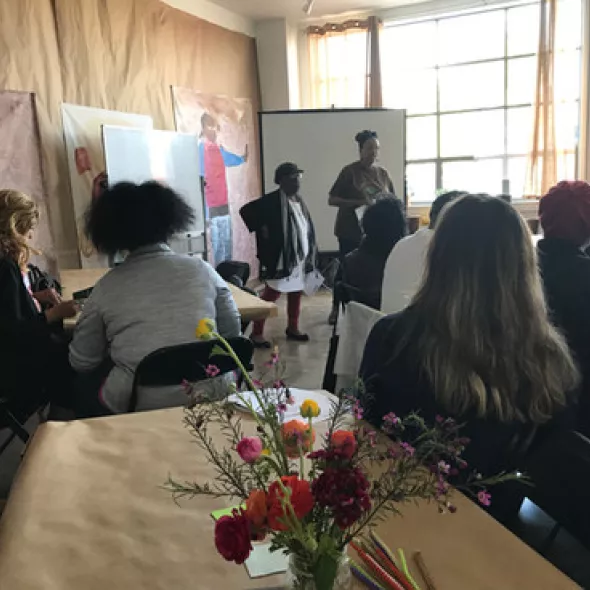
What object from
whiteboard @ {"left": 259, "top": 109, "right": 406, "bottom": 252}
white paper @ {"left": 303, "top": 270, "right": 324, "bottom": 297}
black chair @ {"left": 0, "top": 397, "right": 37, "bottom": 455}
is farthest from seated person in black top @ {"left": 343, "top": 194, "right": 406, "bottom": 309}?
whiteboard @ {"left": 259, "top": 109, "right": 406, "bottom": 252}

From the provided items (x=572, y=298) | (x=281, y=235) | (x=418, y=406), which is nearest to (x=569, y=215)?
(x=572, y=298)

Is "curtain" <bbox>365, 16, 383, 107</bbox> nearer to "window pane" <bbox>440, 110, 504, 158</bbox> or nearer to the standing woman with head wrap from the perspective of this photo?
"window pane" <bbox>440, 110, 504, 158</bbox>

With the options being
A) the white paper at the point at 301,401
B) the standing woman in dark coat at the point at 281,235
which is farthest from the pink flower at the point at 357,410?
the standing woman in dark coat at the point at 281,235

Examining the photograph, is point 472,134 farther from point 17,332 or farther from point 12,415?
point 12,415

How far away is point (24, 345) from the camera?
2.29m

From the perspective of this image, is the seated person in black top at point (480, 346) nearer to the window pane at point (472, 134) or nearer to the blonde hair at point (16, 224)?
the blonde hair at point (16, 224)

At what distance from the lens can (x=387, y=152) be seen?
5977 mm

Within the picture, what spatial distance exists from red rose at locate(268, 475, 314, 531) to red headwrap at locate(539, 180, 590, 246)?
1.75 m

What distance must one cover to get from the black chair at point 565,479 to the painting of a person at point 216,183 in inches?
197

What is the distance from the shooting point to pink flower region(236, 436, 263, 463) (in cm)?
68

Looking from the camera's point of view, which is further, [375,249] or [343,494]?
[375,249]

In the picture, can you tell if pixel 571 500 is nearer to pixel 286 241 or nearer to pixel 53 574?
pixel 53 574

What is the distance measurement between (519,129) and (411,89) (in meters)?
1.26

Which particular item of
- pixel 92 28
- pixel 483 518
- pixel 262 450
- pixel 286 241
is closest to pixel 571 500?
pixel 483 518
